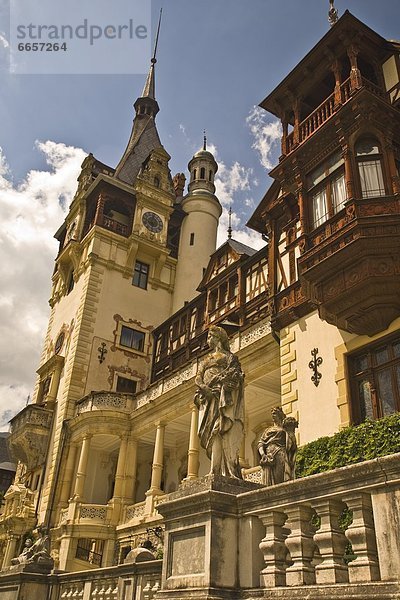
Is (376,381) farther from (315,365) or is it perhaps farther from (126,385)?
(126,385)

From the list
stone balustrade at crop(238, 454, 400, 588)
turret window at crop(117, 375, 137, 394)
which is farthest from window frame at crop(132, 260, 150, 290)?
stone balustrade at crop(238, 454, 400, 588)

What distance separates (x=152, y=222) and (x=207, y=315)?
12.9m

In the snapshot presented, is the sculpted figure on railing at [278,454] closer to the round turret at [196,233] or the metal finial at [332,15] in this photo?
the metal finial at [332,15]

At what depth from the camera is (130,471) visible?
26312 millimetres

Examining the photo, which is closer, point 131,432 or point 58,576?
point 58,576

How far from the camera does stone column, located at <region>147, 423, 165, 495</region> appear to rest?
76.4 feet

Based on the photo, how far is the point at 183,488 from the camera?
738 cm

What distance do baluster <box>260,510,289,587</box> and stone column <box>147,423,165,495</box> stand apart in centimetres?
1778

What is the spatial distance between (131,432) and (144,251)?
545 inches

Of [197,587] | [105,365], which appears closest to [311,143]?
[197,587]

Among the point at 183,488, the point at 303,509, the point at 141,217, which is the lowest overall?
the point at 303,509

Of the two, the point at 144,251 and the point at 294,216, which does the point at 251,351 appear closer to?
the point at 294,216

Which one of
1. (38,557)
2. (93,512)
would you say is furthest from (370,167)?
(93,512)

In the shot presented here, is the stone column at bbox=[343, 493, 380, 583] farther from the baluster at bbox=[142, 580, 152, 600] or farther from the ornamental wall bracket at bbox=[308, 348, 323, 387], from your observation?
the ornamental wall bracket at bbox=[308, 348, 323, 387]
